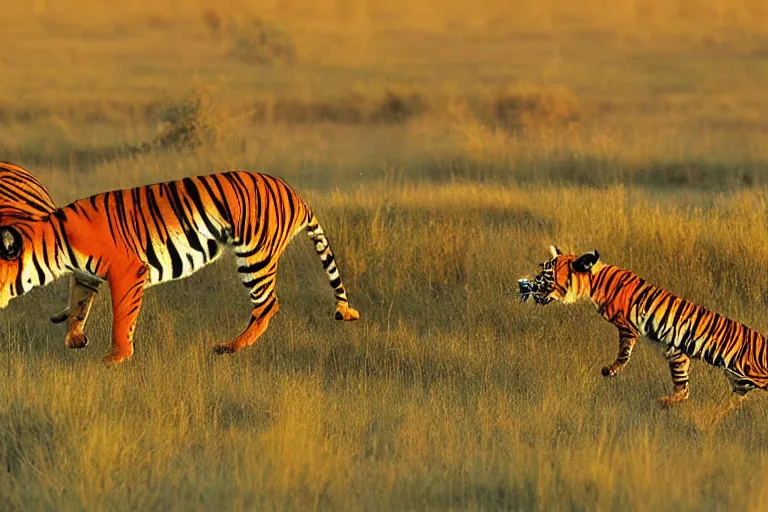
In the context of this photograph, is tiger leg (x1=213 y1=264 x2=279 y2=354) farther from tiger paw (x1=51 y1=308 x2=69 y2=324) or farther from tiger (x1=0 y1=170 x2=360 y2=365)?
tiger paw (x1=51 y1=308 x2=69 y2=324)

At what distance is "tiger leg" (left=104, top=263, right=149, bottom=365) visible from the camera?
25.3ft

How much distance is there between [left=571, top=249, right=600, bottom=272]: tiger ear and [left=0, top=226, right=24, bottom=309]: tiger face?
2934mm

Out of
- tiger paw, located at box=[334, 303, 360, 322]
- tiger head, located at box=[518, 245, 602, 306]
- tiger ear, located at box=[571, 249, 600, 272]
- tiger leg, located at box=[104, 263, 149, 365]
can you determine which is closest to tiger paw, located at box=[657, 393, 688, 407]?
tiger head, located at box=[518, 245, 602, 306]

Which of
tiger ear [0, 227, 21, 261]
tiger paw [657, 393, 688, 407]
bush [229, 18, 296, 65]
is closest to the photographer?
tiger paw [657, 393, 688, 407]

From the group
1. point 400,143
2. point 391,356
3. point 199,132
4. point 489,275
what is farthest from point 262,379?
point 400,143

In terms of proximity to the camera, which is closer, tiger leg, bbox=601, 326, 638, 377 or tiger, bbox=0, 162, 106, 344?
tiger leg, bbox=601, 326, 638, 377

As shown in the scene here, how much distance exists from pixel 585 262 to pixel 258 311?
2064 mm

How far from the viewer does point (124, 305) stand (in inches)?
303

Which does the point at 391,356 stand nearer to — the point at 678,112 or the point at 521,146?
the point at 521,146

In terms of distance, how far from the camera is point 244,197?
820 centimetres

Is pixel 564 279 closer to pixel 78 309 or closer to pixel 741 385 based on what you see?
pixel 741 385

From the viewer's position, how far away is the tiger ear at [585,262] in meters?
7.21

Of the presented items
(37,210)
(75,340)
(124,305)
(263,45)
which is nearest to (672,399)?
(124,305)

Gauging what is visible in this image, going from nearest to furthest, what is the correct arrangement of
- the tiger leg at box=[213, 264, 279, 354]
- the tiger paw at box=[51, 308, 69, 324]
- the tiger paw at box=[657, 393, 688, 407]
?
the tiger paw at box=[657, 393, 688, 407] → the tiger leg at box=[213, 264, 279, 354] → the tiger paw at box=[51, 308, 69, 324]
